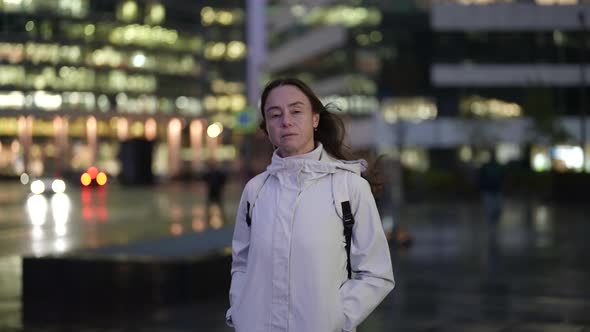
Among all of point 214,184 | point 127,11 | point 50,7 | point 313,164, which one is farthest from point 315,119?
point 127,11

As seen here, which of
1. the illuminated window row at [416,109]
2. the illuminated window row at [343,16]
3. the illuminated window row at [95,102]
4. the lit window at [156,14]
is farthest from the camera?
the lit window at [156,14]

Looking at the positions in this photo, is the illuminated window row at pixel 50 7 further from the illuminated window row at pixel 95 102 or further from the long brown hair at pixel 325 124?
the long brown hair at pixel 325 124

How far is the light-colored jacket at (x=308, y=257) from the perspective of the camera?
14.7 ft

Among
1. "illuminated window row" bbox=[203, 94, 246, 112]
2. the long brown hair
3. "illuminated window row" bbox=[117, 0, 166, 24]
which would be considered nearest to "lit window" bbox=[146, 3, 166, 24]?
"illuminated window row" bbox=[117, 0, 166, 24]

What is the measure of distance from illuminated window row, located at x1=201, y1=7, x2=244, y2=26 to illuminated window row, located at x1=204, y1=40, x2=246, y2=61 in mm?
3025

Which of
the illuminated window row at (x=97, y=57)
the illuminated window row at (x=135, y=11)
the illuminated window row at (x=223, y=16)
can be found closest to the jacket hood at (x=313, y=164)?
the illuminated window row at (x=97, y=57)

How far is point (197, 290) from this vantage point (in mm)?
14094

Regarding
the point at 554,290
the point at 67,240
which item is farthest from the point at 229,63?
the point at 554,290

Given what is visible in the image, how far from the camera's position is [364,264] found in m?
4.58

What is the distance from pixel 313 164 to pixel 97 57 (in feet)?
500

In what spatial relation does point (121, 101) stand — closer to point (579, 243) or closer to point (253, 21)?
point (253, 21)

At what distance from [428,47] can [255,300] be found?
77918 millimetres

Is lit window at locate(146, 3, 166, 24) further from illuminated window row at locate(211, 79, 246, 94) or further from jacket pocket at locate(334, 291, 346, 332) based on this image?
jacket pocket at locate(334, 291, 346, 332)

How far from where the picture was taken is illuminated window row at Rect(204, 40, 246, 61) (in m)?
177
